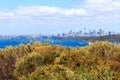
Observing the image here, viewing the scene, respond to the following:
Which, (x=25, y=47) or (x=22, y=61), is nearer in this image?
(x=22, y=61)

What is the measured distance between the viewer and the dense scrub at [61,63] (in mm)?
27094

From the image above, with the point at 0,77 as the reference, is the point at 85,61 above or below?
above

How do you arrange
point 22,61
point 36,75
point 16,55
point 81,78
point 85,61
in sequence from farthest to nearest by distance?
1. point 16,55
2. point 22,61
3. point 85,61
4. point 36,75
5. point 81,78

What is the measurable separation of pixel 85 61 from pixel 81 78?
46.2 feet

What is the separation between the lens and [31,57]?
48.2 metres

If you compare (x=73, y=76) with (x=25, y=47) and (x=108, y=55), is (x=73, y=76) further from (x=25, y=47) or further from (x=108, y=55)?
(x=25, y=47)

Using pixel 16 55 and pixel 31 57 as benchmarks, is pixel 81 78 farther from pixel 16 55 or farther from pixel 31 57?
pixel 16 55

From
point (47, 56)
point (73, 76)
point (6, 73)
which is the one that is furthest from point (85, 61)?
point (6, 73)

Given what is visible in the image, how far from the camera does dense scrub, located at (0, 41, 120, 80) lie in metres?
27.1

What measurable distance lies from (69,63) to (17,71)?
33.9 feet

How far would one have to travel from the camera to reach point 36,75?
29.0 meters

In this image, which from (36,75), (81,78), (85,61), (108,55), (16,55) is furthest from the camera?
(16,55)

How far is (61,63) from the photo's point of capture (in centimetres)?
4147

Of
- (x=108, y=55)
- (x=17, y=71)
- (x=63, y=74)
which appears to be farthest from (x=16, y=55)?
(x=63, y=74)
